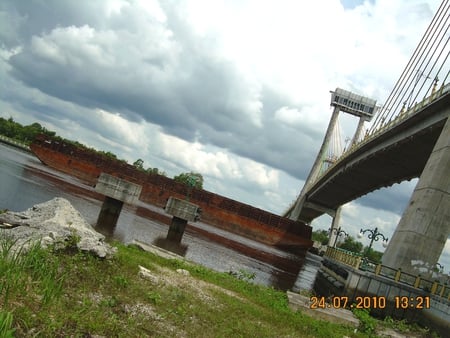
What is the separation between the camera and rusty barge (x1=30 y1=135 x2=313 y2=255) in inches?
1986

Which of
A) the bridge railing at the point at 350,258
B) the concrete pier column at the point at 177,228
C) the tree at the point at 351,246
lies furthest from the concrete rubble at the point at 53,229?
the tree at the point at 351,246

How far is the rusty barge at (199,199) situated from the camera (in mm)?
50438

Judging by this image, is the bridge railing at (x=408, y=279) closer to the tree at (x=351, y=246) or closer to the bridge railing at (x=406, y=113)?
the bridge railing at (x=406, y=113)

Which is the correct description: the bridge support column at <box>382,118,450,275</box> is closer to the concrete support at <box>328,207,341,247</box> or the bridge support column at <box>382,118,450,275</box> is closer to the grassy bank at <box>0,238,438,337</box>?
the grassy bank at <box>0,238,438,337</box>

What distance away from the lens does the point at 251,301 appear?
33.2ft

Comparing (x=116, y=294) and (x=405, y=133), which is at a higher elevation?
(x=405, y=133)

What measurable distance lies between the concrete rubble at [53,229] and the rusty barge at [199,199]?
133ft

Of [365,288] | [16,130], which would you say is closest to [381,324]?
[365,288]

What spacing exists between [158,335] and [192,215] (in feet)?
68.2

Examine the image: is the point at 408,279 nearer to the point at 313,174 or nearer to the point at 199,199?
the point at 199,199

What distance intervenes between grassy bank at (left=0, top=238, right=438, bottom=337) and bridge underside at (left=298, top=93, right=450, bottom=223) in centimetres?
1891

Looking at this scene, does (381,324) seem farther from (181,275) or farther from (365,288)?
(181,275)

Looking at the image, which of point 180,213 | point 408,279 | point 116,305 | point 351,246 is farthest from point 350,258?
point 351,246

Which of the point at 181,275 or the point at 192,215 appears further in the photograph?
the point at 192,215
